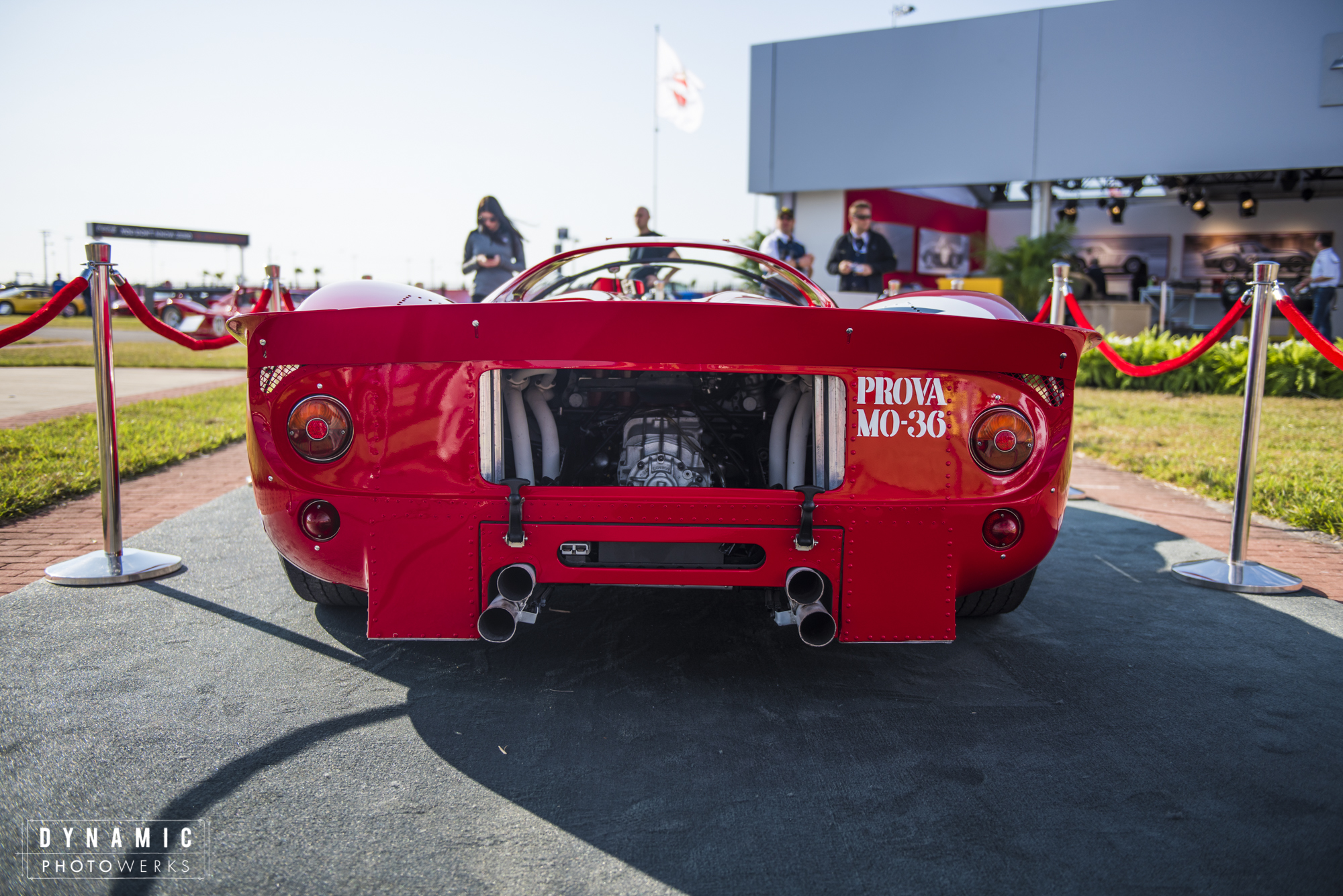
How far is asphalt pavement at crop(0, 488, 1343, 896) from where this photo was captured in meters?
1.57

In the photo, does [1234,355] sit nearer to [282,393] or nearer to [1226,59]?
[1226,59]

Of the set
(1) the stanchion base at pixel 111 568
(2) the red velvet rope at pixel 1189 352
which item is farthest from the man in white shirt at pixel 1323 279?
(1) the stanchion base at pixel 111 568

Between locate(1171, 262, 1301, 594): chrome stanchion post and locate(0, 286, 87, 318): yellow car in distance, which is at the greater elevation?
locate(0, 286, 87, 318): yellow car in distance

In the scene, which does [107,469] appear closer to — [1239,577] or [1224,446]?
[1239,577]

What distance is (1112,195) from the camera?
22.7 meters

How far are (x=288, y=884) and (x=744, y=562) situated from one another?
1.23 m

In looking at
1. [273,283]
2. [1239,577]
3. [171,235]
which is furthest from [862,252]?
[171,235]

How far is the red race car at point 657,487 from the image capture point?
6.82 ft

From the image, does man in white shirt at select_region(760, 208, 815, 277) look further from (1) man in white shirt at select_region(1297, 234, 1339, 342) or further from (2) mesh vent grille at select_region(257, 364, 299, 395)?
(1) man in white shirt at select_region(1297, 234, 1339, 342)

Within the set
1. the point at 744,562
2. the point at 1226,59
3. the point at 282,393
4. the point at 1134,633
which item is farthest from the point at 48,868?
the point at 1226,59

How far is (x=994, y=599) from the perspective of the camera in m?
2.75

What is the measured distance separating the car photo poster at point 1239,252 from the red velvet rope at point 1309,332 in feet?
72.5

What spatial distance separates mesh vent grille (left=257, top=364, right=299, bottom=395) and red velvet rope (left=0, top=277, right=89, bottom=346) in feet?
5.08

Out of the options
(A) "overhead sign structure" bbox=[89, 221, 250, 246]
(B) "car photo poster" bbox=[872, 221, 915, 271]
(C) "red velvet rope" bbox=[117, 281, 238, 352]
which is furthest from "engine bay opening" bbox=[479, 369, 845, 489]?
(A) "overhead sign structure" bbox=[89, 221, 250, 246]
